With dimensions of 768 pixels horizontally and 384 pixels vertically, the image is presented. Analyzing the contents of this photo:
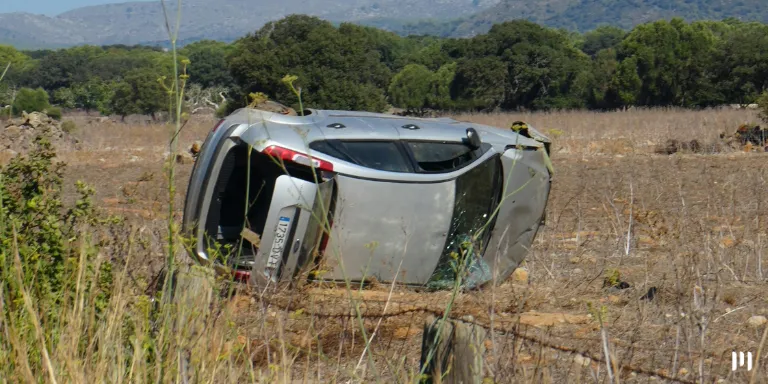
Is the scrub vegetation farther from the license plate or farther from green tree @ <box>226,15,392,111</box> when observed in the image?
green tree @ <box>226,15,392,111</box>

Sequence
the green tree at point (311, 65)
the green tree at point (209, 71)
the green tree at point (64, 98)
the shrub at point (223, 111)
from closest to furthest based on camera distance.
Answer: the green tree at point (311, 65) → the shrub at point (223, 111) → the green tree at point (64, 98) → the green tree at point (209, 71)

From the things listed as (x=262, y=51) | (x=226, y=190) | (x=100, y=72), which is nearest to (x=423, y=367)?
(x=226, y=190)

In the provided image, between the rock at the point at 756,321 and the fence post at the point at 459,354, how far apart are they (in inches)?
119

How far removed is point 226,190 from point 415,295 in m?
1.70

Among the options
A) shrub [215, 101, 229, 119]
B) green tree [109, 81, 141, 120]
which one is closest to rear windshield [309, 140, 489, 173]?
shrub [215, 101, 229, 119]

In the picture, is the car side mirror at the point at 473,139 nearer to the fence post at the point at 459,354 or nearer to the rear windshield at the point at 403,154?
the rear windshield at the point at 403,154

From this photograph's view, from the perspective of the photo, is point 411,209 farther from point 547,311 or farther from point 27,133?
point 27,133

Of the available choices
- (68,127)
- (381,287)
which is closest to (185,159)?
(68,127)

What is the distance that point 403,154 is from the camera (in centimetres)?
664

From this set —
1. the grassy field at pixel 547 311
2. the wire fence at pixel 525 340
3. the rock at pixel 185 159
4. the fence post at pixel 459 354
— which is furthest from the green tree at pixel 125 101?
the fence post at pixel 459 354

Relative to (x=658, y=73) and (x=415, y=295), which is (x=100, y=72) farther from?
(x=415, y=295)

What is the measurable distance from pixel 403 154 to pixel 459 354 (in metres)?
3.55

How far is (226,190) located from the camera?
719cm

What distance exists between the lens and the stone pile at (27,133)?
19.4 metres
